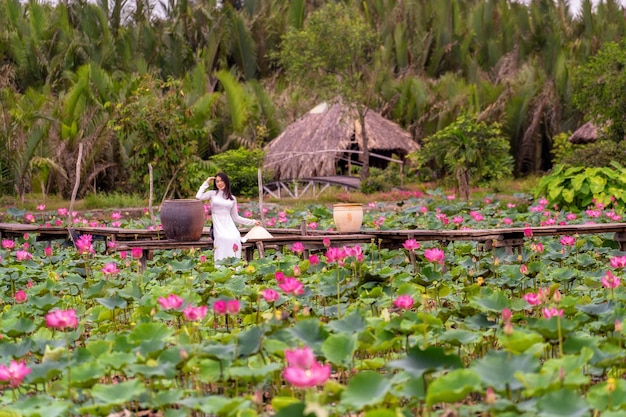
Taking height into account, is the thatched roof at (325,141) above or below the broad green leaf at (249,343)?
above

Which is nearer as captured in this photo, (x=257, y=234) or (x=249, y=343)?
(x=249, y=343)

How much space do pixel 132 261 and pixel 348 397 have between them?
199 inches

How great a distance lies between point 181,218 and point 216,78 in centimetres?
1989

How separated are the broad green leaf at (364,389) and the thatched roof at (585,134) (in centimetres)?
1908

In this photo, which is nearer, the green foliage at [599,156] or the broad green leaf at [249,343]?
the broad green leaf at [249,343]

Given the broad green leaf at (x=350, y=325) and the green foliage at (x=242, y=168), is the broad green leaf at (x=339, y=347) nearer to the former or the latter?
the broad green leaf at (x=350, y=325)

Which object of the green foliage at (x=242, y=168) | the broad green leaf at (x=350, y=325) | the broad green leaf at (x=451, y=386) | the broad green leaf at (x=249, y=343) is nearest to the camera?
the broad green leaf at (x=451, y=386)

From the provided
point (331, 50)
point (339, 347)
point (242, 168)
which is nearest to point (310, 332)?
point (339, 347)

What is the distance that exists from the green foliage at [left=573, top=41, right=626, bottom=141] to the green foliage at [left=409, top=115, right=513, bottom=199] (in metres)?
1.68

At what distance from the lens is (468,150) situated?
1670cm

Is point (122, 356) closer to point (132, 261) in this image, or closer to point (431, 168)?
point (132, 261)

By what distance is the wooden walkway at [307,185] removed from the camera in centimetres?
1945

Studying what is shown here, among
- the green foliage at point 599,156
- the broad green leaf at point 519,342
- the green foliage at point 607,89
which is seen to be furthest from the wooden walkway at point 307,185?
the broad green leaf at point 519,342

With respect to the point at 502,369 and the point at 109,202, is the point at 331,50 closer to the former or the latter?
the point at 109,202
